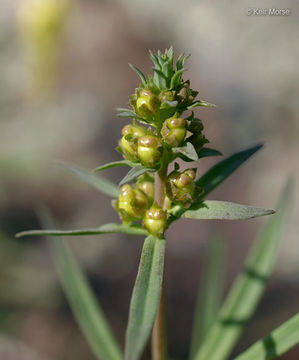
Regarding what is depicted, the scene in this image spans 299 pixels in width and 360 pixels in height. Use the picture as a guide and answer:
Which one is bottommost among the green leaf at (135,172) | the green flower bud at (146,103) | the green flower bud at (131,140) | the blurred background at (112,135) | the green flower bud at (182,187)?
the blurred background at (112,135)

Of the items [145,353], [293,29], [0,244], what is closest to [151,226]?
[145,353]

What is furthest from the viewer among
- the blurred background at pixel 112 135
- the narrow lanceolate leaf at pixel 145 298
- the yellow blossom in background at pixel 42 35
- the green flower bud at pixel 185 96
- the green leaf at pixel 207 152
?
the yellow blossom in background at pixel 42 35

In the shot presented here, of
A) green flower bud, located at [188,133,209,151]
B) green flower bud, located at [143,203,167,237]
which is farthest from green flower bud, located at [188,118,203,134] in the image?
green flower bud, located at [143,203,167,237]

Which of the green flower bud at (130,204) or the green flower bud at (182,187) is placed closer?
the green flower bud at (182,187)

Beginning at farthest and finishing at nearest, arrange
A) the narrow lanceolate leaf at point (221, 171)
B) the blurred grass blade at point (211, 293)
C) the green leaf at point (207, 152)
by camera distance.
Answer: the blurred grass blade at point (211, 293), the narrow lanceolate leaf at point (221, 171), the green leaf at point (207, 152)

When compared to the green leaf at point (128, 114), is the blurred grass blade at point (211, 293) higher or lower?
lower

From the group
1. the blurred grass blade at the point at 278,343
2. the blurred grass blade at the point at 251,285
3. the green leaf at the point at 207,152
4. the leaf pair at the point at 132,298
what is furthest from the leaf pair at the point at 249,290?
the green leaf at the point at 207,152

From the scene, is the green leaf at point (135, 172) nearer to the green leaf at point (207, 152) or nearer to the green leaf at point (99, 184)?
the green leaf at point (207, 152)
